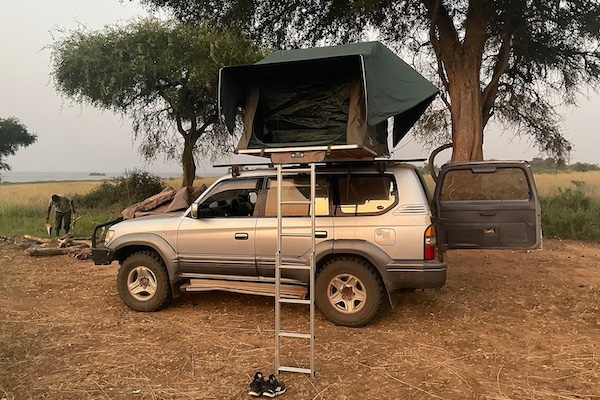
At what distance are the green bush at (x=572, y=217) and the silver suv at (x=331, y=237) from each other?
782 cm

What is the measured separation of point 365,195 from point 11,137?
47.6 m

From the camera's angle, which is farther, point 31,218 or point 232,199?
point 31,218

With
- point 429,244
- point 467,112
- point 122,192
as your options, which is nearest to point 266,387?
point 429,244

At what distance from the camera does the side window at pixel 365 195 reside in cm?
546

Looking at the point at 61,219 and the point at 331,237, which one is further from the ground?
the point at 331,237

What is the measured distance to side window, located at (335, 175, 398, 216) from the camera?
17.9 ft

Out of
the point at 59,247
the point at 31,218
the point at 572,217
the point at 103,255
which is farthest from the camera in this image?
the point at 31,218

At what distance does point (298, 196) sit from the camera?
5.73 m

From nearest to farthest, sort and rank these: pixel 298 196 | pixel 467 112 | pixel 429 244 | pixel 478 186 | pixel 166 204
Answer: pixel 429 244 < pixel 298 196 < pixel 166 204 < pixel 478 186 < pixel 467 112

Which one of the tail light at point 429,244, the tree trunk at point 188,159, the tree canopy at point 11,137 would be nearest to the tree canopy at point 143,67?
the tree trunk at point 188,159

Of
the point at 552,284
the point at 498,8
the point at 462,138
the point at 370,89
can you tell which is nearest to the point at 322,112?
the point at 370,89

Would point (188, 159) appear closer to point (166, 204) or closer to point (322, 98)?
point (166, 204)

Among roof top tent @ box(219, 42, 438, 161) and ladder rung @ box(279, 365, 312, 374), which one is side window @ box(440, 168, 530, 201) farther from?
ladder rung @ box(279, 365, 312, 374)

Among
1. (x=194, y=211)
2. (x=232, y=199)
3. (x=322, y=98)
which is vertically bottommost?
(x=194, y=211)
